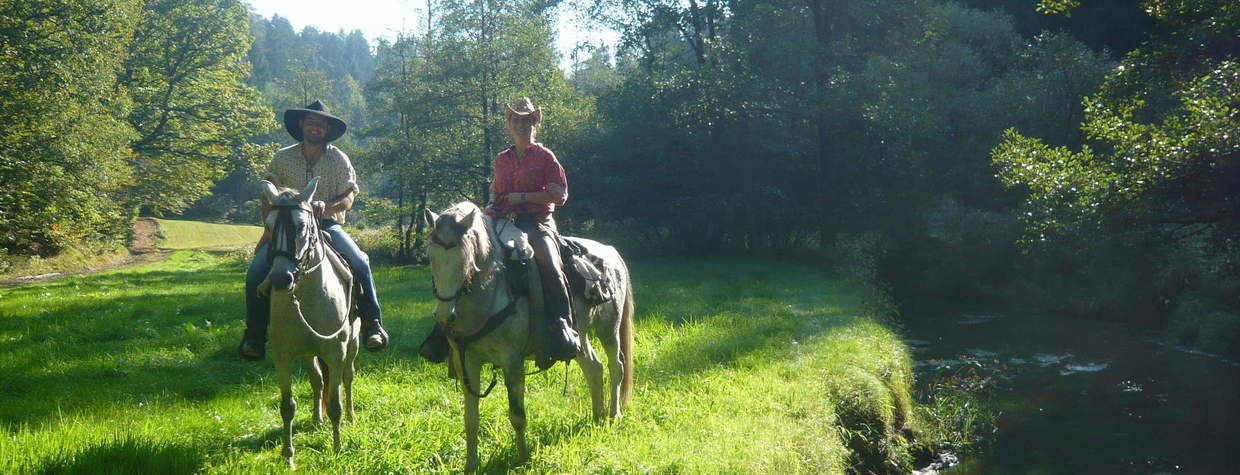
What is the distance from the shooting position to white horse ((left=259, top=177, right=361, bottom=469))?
5.18 m

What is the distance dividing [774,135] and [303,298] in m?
22.5

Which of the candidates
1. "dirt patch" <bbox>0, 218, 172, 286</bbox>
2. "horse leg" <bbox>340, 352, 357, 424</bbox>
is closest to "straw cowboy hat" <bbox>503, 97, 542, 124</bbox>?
"horse leg" <bbox>340, 352, 357, 424</bbox>

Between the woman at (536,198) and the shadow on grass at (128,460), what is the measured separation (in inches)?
112

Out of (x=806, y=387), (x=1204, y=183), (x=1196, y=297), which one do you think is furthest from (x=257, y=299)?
(x=1196, y=297)

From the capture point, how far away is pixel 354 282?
22.3ft

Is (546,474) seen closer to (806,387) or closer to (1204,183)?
(806,387)

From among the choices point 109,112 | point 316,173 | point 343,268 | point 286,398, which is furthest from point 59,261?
point 286,398

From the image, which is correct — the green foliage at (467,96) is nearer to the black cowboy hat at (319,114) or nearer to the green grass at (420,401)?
the green grass at (420,401)

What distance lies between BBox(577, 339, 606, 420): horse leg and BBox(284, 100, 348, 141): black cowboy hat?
127 inches

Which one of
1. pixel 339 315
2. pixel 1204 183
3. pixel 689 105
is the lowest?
pixel 339 315

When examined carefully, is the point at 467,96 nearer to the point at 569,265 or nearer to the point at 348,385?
the point at 348,385

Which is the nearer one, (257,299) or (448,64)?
(257,299)

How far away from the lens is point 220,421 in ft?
22.1

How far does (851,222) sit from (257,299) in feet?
75.0
